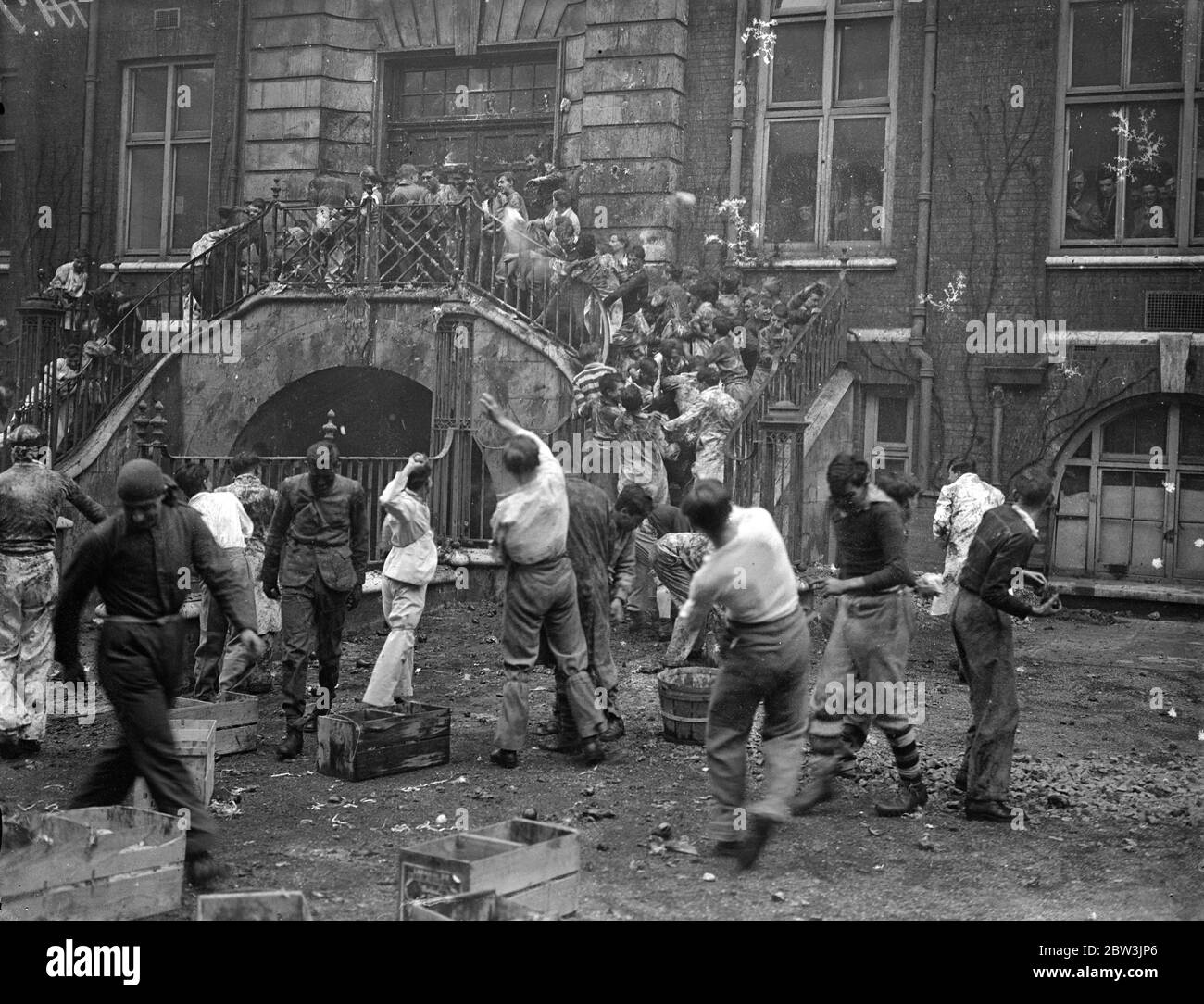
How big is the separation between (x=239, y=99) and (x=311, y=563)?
11.6m

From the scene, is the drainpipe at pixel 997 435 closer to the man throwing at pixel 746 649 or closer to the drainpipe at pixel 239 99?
the man throwing at pixel 746 649

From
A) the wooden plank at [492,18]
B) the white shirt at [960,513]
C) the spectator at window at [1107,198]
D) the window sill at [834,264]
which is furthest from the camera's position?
the wooden plank at [492,18]

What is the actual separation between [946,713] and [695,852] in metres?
3.80

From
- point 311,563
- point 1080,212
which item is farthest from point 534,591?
point 1080,212

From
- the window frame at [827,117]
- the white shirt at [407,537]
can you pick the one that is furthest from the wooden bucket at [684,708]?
the window frame at [827,117]

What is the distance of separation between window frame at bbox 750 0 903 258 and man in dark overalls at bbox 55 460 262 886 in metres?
11.0

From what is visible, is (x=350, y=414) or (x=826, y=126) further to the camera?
(x=350, y=414)

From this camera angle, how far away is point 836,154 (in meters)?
15.6

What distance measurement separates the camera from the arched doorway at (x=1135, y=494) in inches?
551

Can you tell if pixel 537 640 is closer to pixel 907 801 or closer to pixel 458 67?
pixel 907 801

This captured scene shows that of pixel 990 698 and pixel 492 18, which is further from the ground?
pixel 492 18

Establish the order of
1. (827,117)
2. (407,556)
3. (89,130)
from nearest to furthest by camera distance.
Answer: (407,556), (827,117), (89,130)

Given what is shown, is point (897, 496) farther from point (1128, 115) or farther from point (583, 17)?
point (583, 17)

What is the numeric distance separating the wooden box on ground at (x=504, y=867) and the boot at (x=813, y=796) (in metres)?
1.65
